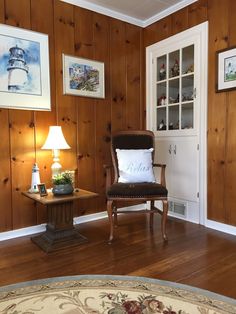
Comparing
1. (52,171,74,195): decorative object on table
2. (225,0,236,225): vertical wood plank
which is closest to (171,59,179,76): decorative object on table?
(225,0,236,225): vertical wood plank

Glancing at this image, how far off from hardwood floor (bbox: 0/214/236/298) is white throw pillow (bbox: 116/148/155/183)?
0.53m

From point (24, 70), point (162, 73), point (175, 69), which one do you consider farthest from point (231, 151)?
point (24, 70)

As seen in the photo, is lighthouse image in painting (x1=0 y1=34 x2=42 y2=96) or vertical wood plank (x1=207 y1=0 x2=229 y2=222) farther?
vertical wood plank (x1=207 y1=0 x2=229 y2=222)

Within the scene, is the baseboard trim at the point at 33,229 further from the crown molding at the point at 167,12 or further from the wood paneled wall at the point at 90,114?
the crown molding at the point at 167,12

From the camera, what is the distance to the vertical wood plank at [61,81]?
8.95ft

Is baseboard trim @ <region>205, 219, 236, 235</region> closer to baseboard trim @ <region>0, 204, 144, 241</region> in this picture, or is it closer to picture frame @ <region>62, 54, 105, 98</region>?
baseboard trim @ <region>0, 204, 144, 241</region>

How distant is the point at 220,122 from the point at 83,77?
153 centimetres

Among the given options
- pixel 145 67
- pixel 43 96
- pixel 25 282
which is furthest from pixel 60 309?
pixel 145 67

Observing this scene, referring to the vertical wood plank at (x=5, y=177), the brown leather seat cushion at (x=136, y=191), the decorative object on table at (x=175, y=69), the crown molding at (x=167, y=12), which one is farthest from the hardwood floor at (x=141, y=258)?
the crown molding at (x=167, y=12)

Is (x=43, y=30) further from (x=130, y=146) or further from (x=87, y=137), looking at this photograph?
(x=130, y=146)

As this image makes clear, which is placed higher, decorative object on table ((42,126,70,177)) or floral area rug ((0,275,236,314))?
decorative object on table ((42,126,70,177))

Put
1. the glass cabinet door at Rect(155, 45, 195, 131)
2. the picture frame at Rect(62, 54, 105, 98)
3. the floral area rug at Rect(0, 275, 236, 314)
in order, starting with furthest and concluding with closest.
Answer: the glass cabinet door at Rect(155, 45, 195, 131), the picture frame at Rect(62, 54, 105, 98), the floral area rug at Rect(0, 275, 236, 314)

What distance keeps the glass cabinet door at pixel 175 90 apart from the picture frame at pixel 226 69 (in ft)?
1.08

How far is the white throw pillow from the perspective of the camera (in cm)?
257
